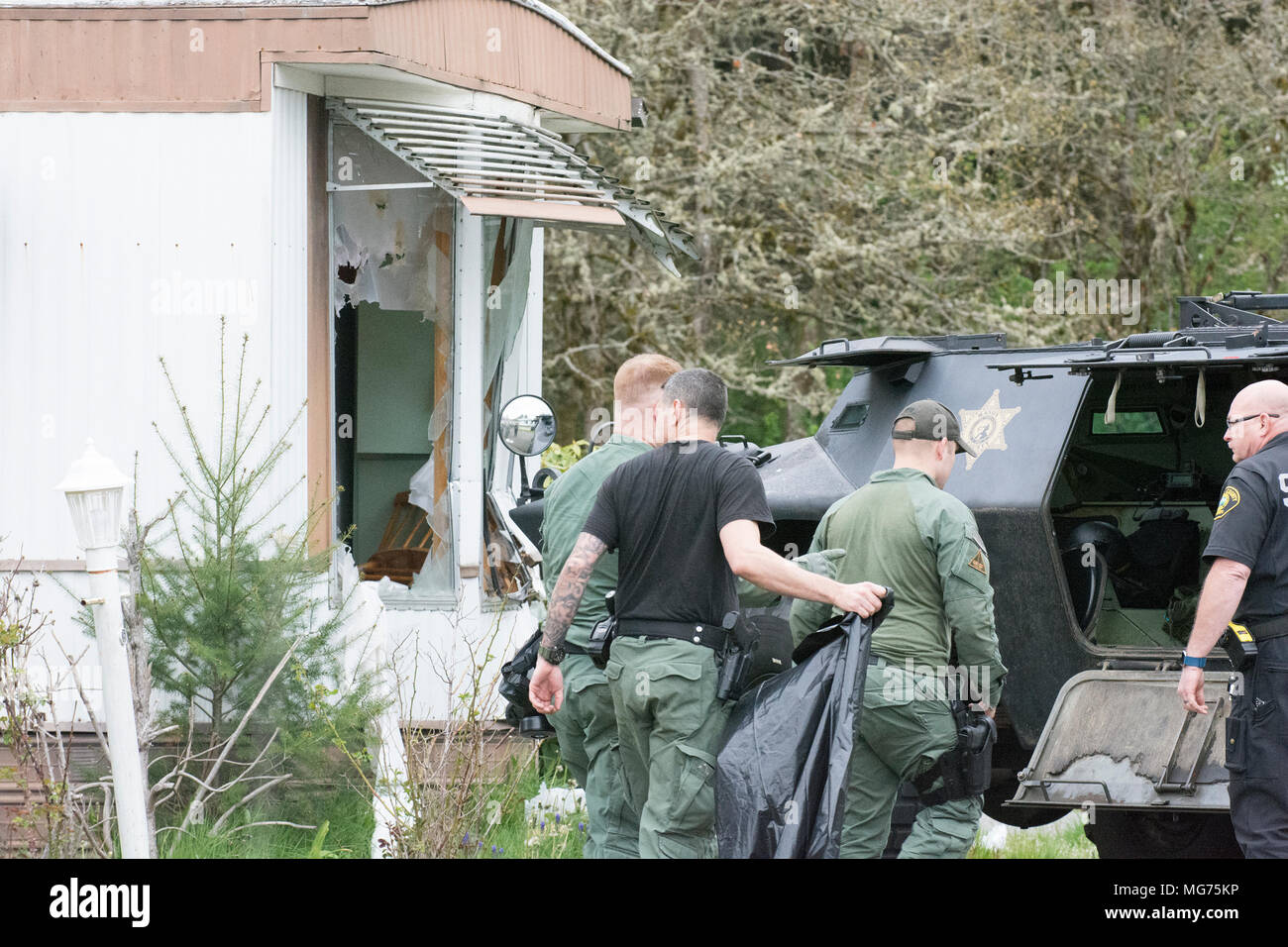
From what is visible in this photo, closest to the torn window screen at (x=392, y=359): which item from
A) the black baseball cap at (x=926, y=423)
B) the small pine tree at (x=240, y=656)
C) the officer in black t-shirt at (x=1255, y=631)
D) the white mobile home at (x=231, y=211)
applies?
the white mobile home at (x=231, y=211)

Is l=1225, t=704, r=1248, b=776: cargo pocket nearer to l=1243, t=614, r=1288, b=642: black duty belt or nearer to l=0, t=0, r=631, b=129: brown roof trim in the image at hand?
l=1243, t=614, r=1288, b=642: black duty belt

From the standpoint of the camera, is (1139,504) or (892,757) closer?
(892,757)

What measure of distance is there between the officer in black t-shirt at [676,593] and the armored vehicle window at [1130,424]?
12.0ft

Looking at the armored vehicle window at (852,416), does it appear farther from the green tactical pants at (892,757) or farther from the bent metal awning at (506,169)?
the green tactical pants at (892,757)

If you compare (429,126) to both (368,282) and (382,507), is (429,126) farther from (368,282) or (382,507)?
(382,507)

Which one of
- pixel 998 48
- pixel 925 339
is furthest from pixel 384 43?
pixel 998 48

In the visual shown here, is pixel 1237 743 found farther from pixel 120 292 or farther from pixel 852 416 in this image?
pixel 120 292

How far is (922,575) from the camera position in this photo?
538cm

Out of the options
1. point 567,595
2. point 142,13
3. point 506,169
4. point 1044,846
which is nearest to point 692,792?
point 567,595

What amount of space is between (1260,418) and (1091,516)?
7.80ft

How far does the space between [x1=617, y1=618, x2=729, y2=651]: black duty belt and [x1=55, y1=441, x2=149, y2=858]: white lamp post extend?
163cm

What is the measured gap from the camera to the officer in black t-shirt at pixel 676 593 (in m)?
4.79


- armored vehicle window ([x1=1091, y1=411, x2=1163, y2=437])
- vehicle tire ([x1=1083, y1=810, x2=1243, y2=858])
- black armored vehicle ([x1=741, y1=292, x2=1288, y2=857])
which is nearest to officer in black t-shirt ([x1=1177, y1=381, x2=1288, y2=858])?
black armored vehicle ([x1=741, y1=292, x2=1288, y2=857])
